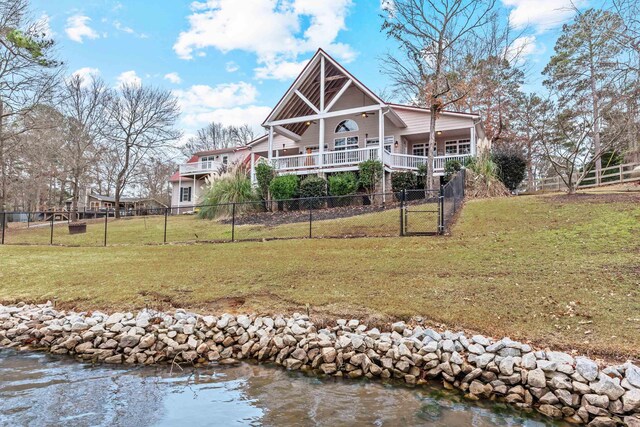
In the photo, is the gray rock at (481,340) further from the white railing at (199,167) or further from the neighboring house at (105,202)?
the neighboring house at (105,202)

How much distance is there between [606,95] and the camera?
11656mm

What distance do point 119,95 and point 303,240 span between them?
25.1m

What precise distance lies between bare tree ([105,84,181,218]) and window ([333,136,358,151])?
46.8 feet

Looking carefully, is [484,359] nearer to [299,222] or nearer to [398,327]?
[398,327]

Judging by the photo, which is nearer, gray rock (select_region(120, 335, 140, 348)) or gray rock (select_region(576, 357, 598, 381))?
gray rock (select_region(576, 357, 598, 381))

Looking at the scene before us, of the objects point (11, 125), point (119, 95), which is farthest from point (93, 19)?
point (119, 95)

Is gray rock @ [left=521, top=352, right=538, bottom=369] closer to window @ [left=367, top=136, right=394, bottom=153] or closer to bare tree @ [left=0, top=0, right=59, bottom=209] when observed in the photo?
window @ [left=367, top=136, right=394, bottom=153]

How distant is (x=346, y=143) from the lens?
21703 millimetres

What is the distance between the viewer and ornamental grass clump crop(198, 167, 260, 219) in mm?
18094

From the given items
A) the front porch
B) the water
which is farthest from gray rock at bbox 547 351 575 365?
the front porch

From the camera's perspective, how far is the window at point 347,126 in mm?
21625

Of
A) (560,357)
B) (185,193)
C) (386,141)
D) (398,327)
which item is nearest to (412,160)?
(386,141)

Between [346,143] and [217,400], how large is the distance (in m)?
18.9

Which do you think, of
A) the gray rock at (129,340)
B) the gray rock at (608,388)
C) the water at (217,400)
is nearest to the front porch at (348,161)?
the gray rock at (129,340)
